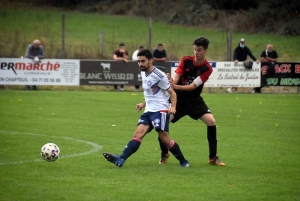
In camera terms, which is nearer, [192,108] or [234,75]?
[192,108]

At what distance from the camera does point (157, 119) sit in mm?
9727

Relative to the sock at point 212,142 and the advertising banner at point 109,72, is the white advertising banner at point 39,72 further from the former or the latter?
the sock at point 212,142

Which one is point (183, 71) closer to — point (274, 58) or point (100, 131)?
point (100, 131)

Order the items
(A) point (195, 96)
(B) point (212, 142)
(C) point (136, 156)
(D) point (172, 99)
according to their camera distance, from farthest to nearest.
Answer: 1. (C) point (136, 156)
2. (A) point (195, 96)
3. (B) point (212, 142)
4. (D) point (172, 99)

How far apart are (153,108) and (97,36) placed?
3321cm

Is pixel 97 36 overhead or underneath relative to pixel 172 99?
overhead

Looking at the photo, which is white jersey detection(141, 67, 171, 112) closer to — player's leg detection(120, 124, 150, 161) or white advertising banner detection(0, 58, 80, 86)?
player's leg detection(120, 124, 150, 161)

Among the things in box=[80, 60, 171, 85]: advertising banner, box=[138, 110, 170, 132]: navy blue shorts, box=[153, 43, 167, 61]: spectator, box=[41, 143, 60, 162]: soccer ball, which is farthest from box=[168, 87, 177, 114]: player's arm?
box=[153, 43, 167, 61]: spectator

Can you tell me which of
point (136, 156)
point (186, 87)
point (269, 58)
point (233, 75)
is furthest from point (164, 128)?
point (269, 58)

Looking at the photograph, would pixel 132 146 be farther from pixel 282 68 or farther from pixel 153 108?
pixel 282 68

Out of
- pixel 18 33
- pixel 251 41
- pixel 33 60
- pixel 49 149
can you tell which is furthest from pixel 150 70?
pixel 251 41

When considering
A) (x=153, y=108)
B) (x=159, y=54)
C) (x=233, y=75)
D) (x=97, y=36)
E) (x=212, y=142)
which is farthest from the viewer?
(x=97, y=36)

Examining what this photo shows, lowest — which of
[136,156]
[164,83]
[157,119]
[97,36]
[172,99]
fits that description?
[136,156]

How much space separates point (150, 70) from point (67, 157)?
84.5 inches
